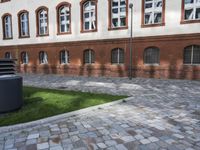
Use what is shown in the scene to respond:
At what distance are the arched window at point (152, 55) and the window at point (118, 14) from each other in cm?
257

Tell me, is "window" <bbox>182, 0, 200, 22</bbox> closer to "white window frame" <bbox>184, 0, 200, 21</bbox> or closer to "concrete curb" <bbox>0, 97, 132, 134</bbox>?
"white window frame" <bbox>184, 0, 200, 21</bbox>

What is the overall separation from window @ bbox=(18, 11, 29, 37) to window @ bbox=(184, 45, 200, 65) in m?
15.3

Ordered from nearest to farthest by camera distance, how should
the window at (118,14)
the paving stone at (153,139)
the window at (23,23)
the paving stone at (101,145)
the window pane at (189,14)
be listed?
the paving stone at (101,145) → the paving stone at (153,139) → the window pane at (189,14) → the window at (118,14) → the window at (23,23)

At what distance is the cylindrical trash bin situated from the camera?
584 centimetres

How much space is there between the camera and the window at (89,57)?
1707 cm

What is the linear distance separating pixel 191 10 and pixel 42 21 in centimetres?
1318

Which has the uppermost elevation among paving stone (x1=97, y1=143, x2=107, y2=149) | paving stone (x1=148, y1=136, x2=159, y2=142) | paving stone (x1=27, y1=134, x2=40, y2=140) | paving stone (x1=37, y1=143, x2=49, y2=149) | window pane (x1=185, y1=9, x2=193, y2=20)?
window pane (x1=185, y1=9, x2=193, y2=20)

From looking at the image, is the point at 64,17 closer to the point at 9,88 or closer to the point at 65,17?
the point at 65,17

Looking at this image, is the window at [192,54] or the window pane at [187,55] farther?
the window pane at [187,55]

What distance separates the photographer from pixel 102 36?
1639cm

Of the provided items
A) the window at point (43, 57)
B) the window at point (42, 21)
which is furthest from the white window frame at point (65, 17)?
the window at point (43, 57)

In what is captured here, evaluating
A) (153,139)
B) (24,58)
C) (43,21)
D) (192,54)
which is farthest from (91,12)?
(153,139)

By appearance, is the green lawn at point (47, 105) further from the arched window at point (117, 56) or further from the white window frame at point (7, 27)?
the white window frame at point (7, 27)

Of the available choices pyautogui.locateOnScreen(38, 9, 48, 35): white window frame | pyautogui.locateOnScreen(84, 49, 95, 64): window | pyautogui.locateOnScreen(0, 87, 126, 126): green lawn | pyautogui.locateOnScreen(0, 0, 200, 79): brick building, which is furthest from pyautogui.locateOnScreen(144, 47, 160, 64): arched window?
pyautogui.locateOnScreen(38, 9, 48, 35): white window frame
